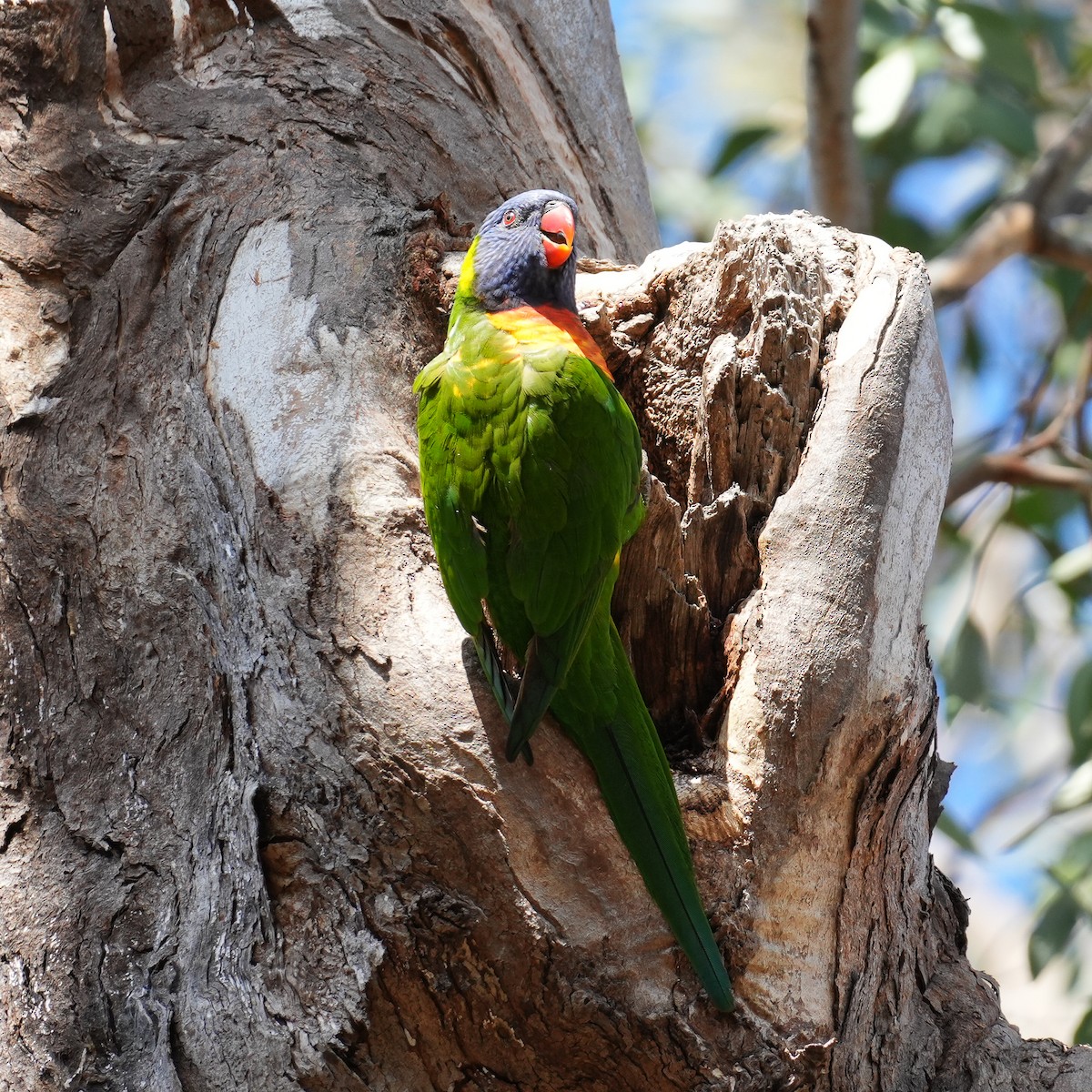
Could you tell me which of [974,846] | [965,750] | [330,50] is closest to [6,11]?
[330,50]

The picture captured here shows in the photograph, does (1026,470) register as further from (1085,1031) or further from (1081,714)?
(1085,1031)

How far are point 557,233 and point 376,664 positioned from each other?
3.15 ft

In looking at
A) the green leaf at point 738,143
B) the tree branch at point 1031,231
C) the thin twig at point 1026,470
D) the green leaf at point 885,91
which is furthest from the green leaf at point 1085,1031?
the green leaf at point 738,143

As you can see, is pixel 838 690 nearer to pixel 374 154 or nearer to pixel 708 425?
pixel 708 425

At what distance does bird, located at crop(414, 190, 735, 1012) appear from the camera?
4.92 feet

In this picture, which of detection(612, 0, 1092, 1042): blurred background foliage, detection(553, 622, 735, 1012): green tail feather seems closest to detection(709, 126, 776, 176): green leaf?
detection(612, 0, 1092, 1042): blurred background foliage

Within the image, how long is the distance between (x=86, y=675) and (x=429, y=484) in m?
0.59

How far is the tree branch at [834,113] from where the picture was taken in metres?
3.40

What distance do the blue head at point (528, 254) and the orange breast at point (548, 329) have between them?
41 millimetres

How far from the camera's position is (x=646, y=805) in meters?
1.50

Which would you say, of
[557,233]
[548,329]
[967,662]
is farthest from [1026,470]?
[548,329]

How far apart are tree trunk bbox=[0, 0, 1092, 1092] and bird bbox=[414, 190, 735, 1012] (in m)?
0.05

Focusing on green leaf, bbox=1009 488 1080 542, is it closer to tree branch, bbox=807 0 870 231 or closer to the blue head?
tree branch, bbox=807 0 870 231

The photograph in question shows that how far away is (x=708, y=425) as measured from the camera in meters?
1.79
